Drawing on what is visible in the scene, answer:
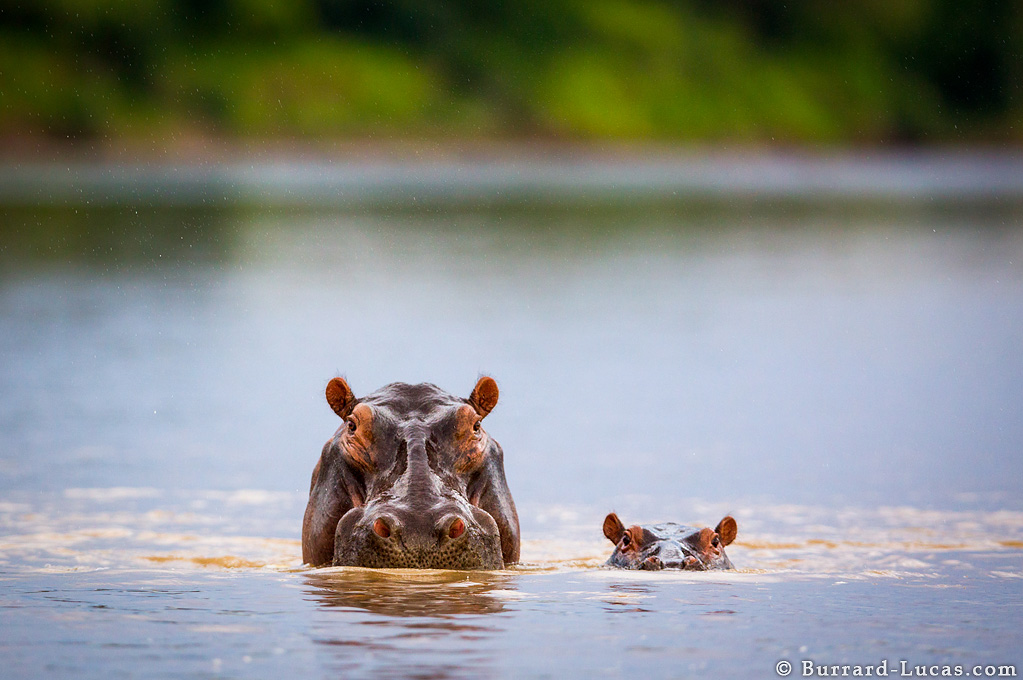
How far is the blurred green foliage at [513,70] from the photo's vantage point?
404 feet

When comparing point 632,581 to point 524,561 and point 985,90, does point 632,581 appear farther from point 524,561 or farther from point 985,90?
point 985,90

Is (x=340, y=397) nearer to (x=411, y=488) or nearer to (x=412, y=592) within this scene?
(x=411, y=488)

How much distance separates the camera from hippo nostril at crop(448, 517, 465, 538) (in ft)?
25.6

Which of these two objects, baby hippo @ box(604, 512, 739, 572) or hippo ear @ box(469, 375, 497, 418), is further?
baby hippo @ box(604, 512, 739, 572)

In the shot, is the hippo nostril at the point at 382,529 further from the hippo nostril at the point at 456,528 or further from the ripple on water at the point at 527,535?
the ripple on water at the point at 527,535

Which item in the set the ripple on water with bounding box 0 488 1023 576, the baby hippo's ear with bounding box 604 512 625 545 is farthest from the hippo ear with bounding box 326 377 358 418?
the baby hippo's ear with bounding box 604 512 625 545

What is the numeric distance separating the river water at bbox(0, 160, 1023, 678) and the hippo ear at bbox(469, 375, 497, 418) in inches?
39.5

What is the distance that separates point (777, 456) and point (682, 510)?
2975mm

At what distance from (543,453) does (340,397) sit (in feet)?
24.2

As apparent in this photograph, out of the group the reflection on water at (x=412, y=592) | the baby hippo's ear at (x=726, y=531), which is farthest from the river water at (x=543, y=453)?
the baby hippo's ear at (x=726, y=531)

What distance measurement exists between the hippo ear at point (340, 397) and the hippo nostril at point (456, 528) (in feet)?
4.59

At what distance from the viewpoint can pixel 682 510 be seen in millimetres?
13328

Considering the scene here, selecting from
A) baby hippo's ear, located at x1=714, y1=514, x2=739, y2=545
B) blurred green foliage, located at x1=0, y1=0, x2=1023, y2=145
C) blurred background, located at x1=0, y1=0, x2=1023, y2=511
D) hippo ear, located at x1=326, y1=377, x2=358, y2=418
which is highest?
blurred green foliage, located at x1=0, y1=0, x2=1023, y2=145

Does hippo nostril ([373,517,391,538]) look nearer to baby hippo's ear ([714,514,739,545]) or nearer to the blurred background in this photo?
baby hippo's ear ([714,514,739,545])
